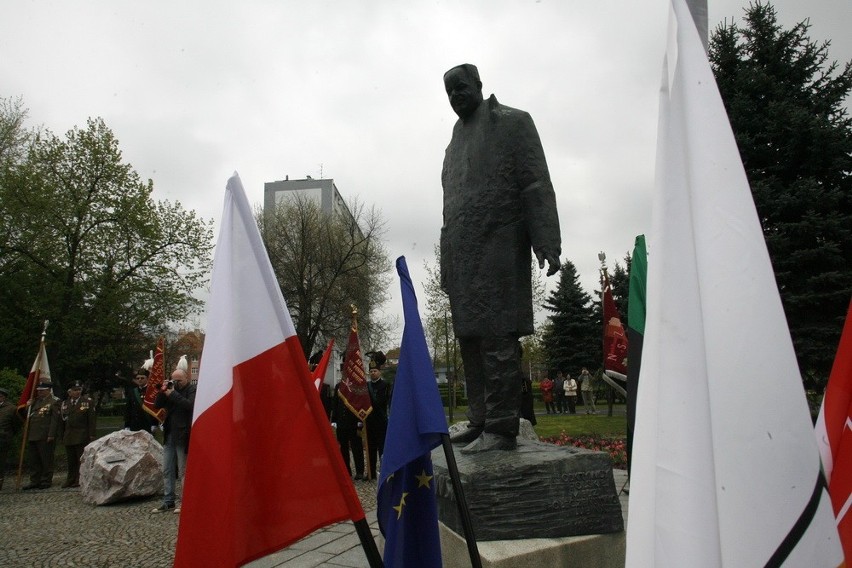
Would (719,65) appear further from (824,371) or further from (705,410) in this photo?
(705,410)

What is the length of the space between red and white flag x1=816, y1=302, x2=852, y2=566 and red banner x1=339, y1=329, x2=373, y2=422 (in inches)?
320

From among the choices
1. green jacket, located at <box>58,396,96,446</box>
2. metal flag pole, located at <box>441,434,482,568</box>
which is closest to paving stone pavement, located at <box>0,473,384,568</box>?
green jacket, located at <box>58,396,96,446</box>

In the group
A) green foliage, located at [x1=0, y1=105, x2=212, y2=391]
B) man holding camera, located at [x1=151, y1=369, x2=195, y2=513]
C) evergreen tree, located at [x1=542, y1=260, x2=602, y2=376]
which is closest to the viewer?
man holding camera, located at [x1=151, y1=369, x2=195, y2=513]

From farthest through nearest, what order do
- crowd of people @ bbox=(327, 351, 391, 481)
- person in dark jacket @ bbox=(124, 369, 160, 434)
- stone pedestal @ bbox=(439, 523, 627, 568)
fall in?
person in dark jacket @ bbox=(124, 369, 160, 434)
crowd of people @ bbox=(327, 351, 391, 481)
stone pedestal @ bbox=(439, 523, 627, 568)

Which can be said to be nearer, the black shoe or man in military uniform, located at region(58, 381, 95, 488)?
the black shoe

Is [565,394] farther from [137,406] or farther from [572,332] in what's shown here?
[137,406]

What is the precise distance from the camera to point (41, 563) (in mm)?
5840

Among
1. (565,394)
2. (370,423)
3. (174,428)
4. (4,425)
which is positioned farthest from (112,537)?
(565,394)

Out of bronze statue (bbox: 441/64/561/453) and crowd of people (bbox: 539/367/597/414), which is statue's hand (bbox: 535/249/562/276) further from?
crowd of people (bbox: 539/367/597/414)

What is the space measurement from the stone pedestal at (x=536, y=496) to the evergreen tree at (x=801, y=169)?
1172 centimetres

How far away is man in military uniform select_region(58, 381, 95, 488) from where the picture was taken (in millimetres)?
10945

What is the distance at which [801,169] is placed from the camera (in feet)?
45.3

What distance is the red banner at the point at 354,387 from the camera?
9.70 metres

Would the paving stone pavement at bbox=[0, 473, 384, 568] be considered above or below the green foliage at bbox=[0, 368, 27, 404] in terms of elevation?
below
